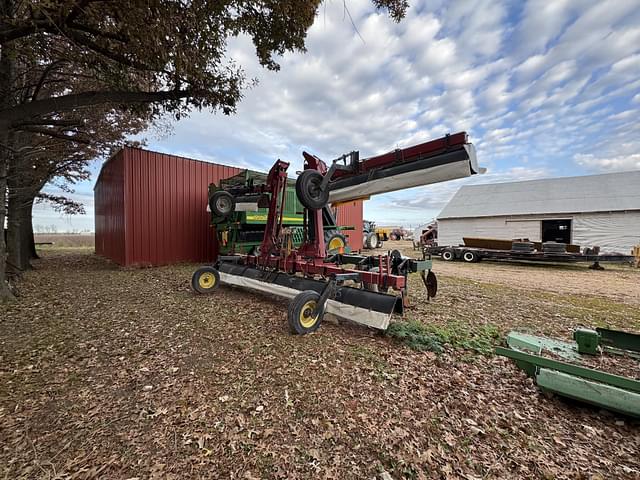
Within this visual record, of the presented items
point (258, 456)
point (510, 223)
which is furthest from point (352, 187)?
point (510, 223)

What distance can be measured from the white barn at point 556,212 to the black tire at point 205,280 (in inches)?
630

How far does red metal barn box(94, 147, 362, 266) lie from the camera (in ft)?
30.8

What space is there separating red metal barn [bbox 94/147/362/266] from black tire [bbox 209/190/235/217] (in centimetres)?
366

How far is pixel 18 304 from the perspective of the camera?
15.8 ft

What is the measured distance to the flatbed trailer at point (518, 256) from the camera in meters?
10.7

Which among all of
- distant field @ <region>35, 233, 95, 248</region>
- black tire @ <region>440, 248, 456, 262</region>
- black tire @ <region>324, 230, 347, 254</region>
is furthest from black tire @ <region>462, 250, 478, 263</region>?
distant field @ <region>35, 233, 95, 248</region>

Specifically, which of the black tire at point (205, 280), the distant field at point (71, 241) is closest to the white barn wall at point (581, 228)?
the black tire at point (205, 280)

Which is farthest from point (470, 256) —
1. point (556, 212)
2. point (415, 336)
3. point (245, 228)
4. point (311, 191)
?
point (311, 191)

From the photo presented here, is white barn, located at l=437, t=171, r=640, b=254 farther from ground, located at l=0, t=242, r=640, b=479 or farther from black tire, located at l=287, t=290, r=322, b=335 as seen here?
black tire, located at l=287, t=290, r=322, b=335

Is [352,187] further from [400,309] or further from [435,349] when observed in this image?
[435,349]

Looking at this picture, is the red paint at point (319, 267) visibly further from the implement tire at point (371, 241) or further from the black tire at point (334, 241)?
the implement tire at point (371, 241)

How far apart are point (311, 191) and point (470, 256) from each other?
11.7m

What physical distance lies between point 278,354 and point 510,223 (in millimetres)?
17050

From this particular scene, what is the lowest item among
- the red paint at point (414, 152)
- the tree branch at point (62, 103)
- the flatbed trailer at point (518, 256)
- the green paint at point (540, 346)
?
the green paint at point (540, 346)
